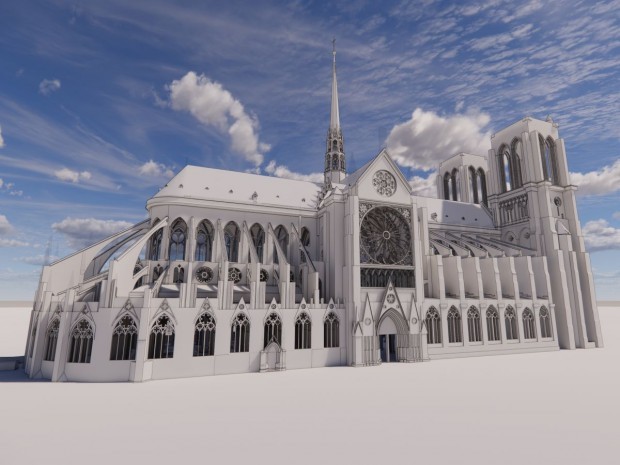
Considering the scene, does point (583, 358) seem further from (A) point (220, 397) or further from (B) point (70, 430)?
(B) point (70, 430)

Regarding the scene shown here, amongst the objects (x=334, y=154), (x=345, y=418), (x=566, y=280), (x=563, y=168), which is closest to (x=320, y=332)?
(x=345, y=418)

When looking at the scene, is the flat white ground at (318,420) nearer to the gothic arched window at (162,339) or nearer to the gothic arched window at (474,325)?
the gothic arched window at (162,339)

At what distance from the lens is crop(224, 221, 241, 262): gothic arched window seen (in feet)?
128

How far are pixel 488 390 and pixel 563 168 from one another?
4572 centimetres

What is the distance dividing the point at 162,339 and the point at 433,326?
2649 centimetres

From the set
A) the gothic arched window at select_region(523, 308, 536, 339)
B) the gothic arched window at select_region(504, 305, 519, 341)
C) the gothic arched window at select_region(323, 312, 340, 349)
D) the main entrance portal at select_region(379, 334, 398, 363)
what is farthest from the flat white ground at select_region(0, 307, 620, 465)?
the gothic arched window at select_region(523, 308, 536, 339)

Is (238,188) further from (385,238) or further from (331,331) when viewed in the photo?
(331,331)

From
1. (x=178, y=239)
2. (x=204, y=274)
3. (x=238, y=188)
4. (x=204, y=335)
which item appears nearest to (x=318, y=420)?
(x=204, y=335)

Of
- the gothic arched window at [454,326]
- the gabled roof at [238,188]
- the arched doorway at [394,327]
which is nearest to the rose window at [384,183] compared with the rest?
the gabled roof at [238,188]

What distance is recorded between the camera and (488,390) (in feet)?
66.6

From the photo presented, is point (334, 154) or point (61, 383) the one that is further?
point (334, 154)

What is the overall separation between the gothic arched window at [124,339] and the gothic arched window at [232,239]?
1522cm

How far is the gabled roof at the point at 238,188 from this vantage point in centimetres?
3884

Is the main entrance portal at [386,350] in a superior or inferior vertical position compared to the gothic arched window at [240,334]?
inferior
